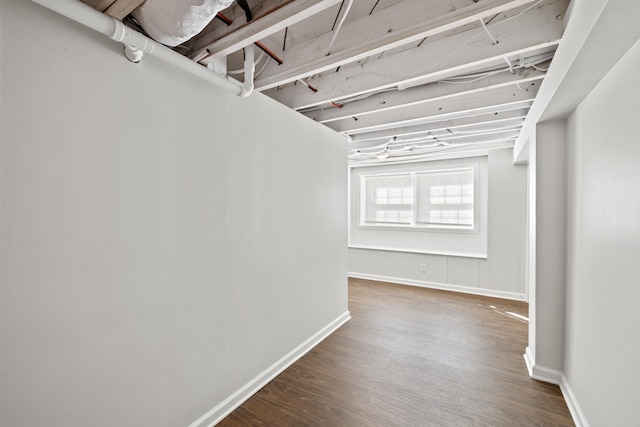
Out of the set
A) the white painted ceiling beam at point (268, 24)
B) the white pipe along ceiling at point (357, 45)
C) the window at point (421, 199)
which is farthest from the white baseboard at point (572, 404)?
the window at point (421, 199)

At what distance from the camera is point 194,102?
1644 mm

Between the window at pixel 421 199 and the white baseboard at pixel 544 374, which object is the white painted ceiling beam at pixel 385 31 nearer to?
the white baseboard at pixel 544 374

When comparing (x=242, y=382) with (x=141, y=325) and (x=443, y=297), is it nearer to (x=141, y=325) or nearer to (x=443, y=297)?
(x=141, y=325)

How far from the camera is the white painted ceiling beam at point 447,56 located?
1.49 m

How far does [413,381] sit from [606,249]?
1560mm

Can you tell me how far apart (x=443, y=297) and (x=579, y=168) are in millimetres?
2860

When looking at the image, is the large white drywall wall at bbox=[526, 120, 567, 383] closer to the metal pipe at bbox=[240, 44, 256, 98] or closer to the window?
the metal pipe at bbox=[240, 44, 256, 98]

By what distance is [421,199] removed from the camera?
16.4 feet

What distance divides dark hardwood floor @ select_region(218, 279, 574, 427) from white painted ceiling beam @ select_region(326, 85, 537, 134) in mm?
2234

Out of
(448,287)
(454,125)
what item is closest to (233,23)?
(454,125)

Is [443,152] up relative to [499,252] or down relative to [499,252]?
up

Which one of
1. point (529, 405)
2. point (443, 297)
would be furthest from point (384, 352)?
point (443, 297)

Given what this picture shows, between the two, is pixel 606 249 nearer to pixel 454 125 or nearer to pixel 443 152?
pixel 454 125

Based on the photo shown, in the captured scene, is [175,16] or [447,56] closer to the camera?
[175,16]
